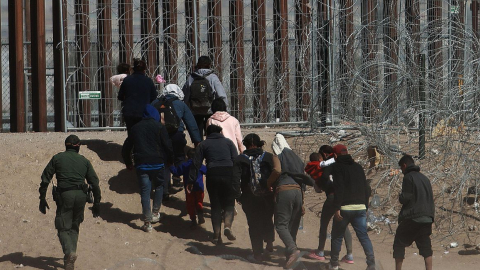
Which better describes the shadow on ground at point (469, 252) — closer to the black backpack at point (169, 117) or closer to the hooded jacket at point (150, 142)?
the hooded jacket at point (150, 142)

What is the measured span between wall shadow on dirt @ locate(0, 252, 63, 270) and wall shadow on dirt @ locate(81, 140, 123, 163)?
8.87 ft

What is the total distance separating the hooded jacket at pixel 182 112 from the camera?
10.4 m

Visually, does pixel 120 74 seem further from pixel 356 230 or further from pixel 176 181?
pixel 356 230

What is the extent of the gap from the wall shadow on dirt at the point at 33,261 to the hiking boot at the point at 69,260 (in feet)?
1.18

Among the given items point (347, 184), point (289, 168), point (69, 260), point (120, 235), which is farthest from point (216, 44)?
point (69, 260)

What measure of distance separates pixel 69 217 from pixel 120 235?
55.5 inches

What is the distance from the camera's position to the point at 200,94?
10.7 meters

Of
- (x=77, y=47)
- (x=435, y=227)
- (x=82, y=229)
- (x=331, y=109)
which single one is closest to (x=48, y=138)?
(x=77, y=47)

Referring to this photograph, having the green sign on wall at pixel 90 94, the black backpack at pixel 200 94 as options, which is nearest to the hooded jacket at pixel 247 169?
the black backpack at pixel 200 94

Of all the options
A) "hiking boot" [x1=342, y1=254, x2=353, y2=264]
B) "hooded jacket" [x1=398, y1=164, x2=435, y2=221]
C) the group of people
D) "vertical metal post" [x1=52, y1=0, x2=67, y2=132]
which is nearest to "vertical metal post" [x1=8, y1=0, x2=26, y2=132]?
"vertical metal post" [x1=52, y1=0, x2=67, y2=132]

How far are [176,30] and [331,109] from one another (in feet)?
10.8

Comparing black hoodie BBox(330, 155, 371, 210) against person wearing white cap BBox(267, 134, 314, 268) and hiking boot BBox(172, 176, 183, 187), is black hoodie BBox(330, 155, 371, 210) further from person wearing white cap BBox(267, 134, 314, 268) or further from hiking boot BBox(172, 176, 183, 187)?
hiking boot BBox(172, 176, 183, 187)

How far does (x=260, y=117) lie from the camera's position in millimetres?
13914

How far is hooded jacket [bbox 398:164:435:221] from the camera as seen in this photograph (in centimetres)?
803
